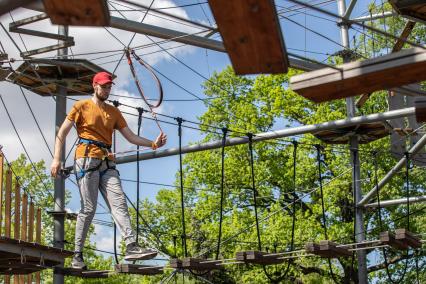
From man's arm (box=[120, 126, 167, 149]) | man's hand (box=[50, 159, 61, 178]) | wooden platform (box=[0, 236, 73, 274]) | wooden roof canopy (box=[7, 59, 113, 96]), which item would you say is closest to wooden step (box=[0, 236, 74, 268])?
wooden platform (box=[0, 236, 73, 274])

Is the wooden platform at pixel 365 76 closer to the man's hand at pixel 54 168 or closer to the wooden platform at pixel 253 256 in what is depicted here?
the man's hand at pixel 54 168

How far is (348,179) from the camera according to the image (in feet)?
69.5

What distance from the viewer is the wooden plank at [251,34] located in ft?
12.8

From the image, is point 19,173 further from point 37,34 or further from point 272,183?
point 37,34

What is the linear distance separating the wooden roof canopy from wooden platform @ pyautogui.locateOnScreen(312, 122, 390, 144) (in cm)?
334

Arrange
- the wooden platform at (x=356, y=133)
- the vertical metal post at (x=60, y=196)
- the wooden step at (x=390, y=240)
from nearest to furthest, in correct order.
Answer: the wooden step at (x=390, y=240), the vertical metal post at (x=60, y=196), the wooden platform at (x=356, y=133)

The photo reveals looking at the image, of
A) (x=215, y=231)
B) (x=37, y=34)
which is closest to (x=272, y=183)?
(x=215, y=231)

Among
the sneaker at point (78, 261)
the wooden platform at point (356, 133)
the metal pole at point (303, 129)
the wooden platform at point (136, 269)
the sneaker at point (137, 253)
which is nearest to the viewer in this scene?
the sneaker at point (137, 253)

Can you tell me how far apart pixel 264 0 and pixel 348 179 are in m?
17.7

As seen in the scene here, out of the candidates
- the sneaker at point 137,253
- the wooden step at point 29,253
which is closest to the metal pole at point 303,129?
the wooden step at point 29,253

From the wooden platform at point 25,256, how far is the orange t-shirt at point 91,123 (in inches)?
39.2

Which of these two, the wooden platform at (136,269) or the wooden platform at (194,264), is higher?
the wooden platform at (194,264)

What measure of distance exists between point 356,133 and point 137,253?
5780 mm

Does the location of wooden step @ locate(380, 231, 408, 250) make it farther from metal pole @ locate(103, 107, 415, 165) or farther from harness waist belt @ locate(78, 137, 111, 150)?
harness waist belt @ locate(78, 137, 111, 150)
